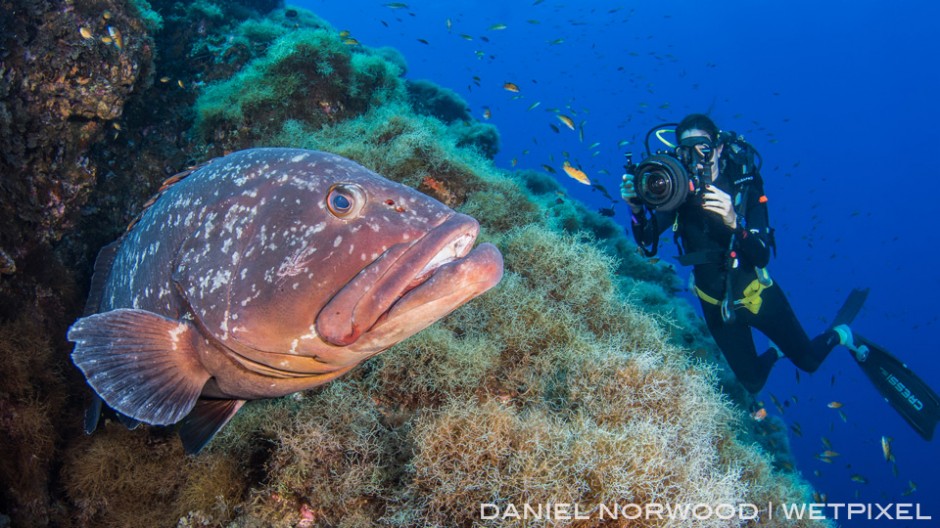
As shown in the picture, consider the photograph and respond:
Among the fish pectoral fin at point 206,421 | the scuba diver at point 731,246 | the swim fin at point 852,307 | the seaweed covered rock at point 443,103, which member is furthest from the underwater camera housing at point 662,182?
the seaweed covered rock at point 443,103

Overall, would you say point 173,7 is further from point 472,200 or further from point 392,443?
point 392,443

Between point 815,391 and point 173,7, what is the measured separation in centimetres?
7951

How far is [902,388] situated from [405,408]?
9.79 meters

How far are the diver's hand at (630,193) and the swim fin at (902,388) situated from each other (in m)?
5.58

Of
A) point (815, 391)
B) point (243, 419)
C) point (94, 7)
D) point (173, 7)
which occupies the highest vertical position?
point (94, 7)

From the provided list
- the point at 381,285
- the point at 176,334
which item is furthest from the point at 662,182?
the point at 176,334

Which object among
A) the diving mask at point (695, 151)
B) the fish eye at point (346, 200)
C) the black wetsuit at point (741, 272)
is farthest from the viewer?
the black wetsuit at point (741, 272)

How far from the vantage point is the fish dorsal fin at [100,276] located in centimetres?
338

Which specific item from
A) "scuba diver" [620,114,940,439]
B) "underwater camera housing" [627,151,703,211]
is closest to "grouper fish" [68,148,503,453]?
"underwater camera housing" [627,151,703,211]

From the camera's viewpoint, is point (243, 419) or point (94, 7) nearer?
point (243, 419)

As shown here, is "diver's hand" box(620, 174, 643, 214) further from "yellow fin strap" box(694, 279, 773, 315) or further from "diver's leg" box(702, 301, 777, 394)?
"diver's leg" box(702, 301, 777, 394)

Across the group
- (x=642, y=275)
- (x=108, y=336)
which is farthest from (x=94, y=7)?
(x=642, y=275)

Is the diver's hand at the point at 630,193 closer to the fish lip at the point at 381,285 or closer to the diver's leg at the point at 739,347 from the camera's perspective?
the diver's leg at the point at 739,347

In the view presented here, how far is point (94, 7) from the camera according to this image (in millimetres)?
4199
